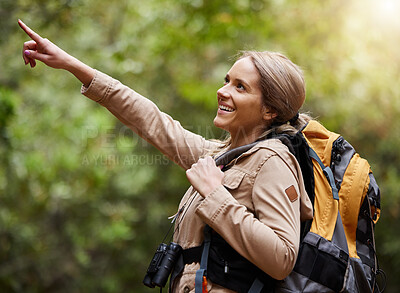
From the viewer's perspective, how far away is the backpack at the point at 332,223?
182 cm

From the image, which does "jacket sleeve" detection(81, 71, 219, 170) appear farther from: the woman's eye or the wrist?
the woman's eye

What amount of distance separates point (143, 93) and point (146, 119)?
18.6 ft

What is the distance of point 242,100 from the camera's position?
2064mm

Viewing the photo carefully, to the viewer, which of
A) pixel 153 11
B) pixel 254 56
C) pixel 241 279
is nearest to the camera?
pixel 241 279

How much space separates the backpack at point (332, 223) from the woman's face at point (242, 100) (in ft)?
0.43

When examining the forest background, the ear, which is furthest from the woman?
the forest background

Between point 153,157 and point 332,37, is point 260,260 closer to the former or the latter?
point 332,37

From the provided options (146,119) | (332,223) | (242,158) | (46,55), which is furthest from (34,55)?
(332,223)

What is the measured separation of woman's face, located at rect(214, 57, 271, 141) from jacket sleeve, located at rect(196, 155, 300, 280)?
1.12ft

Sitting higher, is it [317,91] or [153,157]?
[317,91]

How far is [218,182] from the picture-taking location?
184cm

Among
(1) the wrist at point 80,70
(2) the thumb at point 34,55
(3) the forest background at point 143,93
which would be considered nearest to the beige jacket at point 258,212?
(1) the wrist at point 80,70

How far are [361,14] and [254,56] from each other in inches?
182

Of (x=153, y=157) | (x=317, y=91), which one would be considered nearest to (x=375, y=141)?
(x=317, y=91)
